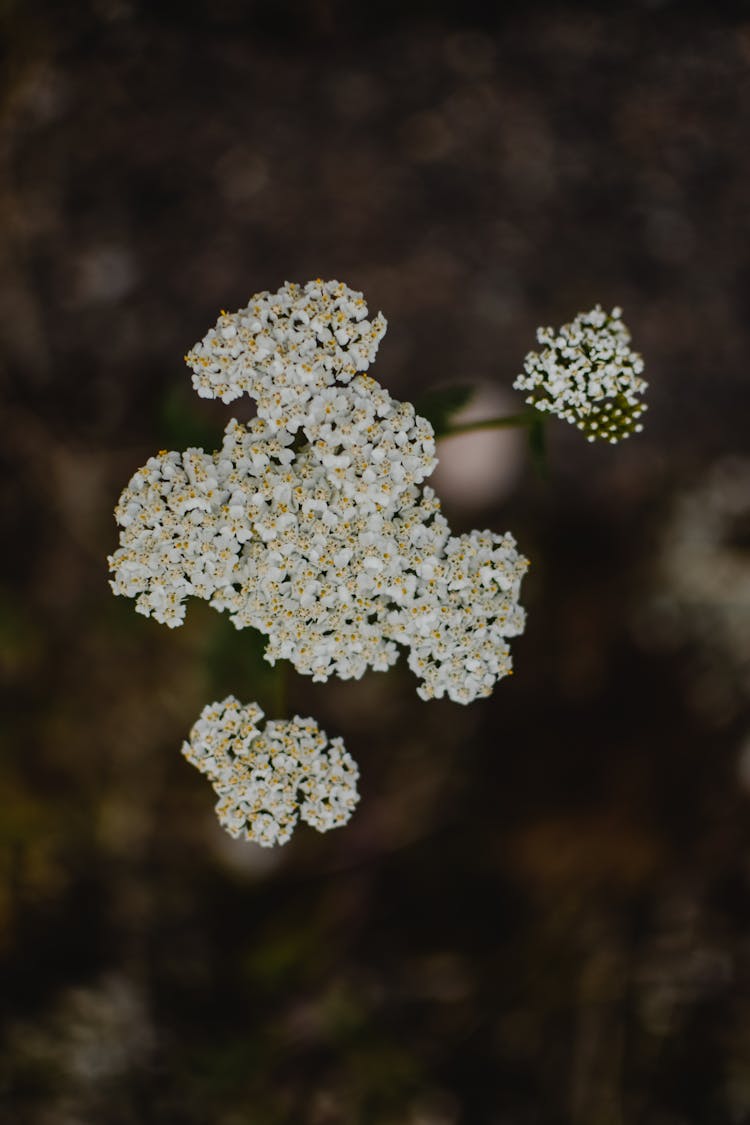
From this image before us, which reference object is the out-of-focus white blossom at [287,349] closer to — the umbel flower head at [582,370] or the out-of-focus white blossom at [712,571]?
the umbel flower head at [582,370]

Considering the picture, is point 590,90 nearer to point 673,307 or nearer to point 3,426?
point 673,307

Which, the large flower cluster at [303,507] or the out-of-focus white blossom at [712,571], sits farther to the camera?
the out-of-focus white blossom at [712,571]

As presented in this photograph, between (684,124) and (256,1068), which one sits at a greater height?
(684,124)

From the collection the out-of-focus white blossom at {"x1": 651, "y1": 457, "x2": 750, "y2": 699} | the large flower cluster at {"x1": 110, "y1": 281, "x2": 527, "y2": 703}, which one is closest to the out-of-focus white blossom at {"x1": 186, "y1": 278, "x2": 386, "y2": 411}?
the large flower cluster at {"x1": 110, "y1": 281, "x2": 527, "y2": 703}

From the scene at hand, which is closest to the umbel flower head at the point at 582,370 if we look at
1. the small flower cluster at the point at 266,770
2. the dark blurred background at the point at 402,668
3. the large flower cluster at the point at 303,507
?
the large flower cluster at the point at 303,507

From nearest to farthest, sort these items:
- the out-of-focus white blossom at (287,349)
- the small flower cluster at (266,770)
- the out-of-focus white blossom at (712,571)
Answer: the out-of-focus white blossom at (287,349), the small flower cluster at (266,770), the out-of-focus white blossom at (712,571)

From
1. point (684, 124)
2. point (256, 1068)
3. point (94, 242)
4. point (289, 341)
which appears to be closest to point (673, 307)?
point (684, 124)

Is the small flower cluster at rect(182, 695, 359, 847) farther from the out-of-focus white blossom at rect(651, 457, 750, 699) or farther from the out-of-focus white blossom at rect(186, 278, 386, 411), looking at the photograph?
the out-of-focus white blossom at rect(651, 457, 750, 699)
